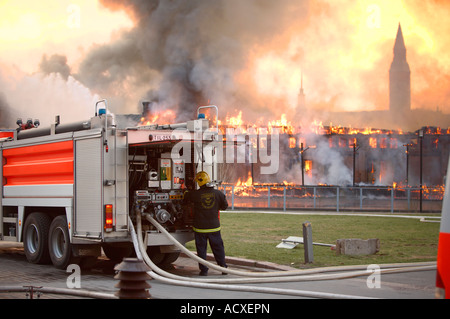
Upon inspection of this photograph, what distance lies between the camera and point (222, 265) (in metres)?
10.7

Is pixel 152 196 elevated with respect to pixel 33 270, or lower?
elevated

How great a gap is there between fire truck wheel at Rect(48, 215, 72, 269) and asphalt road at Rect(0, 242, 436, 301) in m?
0.18

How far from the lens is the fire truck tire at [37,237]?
1218cm

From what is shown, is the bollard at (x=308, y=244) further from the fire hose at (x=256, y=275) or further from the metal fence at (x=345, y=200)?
the metal fence at (x=345, y=200)

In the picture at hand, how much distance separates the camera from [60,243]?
1180 centimetres

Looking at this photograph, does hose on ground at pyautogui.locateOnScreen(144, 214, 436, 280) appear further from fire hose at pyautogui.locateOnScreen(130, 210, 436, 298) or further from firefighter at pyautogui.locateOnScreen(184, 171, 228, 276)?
firefighter at pyautogui.locateOnScreen(184, 171, 228, 276)

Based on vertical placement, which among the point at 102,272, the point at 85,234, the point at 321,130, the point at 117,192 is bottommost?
the point at 102,272

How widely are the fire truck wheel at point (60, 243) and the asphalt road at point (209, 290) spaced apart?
182mm

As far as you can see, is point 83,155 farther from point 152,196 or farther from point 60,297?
point 60,297

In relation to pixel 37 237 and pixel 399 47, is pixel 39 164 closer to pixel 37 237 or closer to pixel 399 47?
pixel 37 237

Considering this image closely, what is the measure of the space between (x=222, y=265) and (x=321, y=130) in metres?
84.3

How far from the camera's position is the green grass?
1216cm
